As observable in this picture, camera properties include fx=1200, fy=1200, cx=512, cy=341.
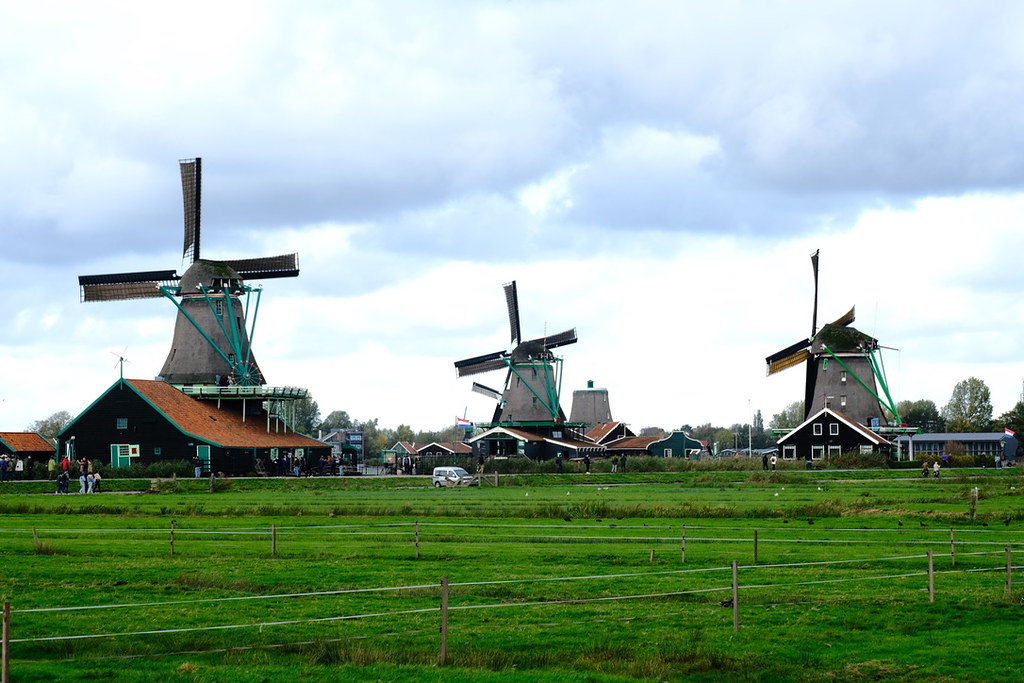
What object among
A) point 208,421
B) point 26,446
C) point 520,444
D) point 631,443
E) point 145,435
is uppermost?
point 208,421

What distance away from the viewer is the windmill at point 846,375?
355ft

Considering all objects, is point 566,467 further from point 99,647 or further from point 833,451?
point 99,647

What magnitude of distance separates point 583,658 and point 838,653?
422 centimetres

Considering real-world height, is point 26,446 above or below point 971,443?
above

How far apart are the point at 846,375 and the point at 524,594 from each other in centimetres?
8895

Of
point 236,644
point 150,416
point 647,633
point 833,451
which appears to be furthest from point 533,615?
point 833,451

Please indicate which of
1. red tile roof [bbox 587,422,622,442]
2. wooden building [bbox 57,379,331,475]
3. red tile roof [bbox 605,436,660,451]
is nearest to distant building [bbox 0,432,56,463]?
wooden building [bbox 57,379,331,475]

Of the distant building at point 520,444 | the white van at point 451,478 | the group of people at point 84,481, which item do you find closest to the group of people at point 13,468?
the group of people at point 84,481

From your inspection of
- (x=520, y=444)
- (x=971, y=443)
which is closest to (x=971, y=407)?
(x=971, y=443)

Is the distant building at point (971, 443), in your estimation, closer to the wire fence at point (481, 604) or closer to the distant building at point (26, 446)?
the distant building at point (26, 446)

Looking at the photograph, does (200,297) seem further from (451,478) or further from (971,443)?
(971,443)

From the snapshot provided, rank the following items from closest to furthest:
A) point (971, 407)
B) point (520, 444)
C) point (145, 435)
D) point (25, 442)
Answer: point (145, 435), point (25, 442), point (520, 444), point (971, 407)

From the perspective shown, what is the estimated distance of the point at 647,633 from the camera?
70.2 ft

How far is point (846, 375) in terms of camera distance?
109188 mm
